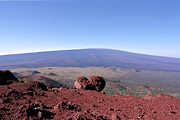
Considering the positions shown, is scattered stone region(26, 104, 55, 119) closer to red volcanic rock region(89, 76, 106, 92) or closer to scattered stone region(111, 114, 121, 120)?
scattered stone region(111, 114, 121, 120)

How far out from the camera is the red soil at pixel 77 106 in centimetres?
1420

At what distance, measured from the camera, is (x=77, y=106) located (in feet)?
54.0

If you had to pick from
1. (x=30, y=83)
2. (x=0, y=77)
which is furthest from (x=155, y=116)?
(x=0, y=77)

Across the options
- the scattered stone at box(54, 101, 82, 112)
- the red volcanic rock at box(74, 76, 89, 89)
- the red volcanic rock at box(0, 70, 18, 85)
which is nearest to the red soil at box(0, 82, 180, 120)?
the scattered stone at box(54, 101, 82, 112)

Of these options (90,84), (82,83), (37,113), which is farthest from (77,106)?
(90,84)

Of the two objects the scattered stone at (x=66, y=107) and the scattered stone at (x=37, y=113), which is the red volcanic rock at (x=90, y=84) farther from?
the scattered stone at (x=37, y=113)

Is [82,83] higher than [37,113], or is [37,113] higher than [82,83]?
[82,83]

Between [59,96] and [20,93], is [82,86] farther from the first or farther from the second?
[20,93]

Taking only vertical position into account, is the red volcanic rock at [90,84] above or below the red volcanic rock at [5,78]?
below

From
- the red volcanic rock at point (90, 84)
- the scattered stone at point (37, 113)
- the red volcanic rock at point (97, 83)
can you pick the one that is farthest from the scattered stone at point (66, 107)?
the red volcanic rock at point (97, 83)

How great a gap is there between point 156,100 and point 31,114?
9.29m

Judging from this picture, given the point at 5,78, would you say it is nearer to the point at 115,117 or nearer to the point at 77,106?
Answer: the point at 77,106

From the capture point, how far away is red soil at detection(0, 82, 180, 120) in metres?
14.2

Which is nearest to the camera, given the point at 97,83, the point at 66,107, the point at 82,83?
the point at 66,107
